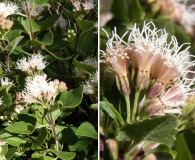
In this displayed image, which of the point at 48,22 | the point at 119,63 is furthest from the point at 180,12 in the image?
the point at 119,63

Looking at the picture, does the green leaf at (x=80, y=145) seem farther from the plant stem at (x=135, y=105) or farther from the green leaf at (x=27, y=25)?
the plant stem at (x=135, y=105)

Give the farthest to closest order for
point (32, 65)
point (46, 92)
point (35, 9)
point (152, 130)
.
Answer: point (35, 9)
point (32, 65)
point (46, 92)
point (152, 130)

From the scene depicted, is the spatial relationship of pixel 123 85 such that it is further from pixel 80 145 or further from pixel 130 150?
pixel 80 145

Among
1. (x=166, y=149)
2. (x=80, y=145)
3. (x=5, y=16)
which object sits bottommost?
(x=80, y=145)

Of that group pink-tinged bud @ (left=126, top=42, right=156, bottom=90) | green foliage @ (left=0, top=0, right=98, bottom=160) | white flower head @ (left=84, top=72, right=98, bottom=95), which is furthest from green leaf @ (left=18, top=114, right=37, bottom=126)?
pink-tinged bud @ (left=126, top=42, right=156, bottom=90)

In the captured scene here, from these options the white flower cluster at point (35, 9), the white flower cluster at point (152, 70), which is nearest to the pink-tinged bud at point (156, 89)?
the white flower cluster at point (152, 70)

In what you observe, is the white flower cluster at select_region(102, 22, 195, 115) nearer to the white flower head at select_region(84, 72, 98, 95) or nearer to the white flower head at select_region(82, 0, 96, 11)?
the white flower head at select_region(84, 72, 98, 95)
